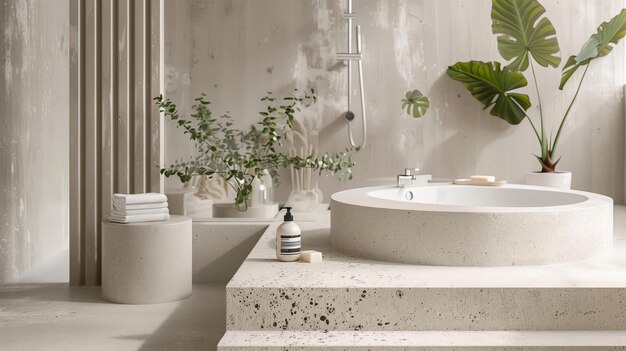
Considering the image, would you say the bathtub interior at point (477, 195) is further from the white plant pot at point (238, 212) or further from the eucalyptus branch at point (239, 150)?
the white plant pot at point (238, 212)

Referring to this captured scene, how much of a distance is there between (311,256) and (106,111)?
1.52 metres

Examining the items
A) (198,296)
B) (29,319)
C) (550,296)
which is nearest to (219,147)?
(198,296)

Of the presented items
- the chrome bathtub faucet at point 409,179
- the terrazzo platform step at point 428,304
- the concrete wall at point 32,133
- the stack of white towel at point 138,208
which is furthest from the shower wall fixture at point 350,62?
the terrazzo platform step at point 428,304

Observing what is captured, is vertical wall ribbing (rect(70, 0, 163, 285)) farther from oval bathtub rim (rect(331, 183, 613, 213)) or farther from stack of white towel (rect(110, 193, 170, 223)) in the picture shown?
oval bathtub rim (rect(331, 183, 613, 213))

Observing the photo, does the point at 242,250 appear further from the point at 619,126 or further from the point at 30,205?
the point at 619,126

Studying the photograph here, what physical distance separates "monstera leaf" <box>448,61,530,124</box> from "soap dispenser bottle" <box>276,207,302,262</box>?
84.3 inches

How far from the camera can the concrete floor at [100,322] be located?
2662 mm

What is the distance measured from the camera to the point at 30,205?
4215 mm

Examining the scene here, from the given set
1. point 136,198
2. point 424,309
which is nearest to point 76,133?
point 136,198

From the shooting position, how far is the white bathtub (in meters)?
2.56

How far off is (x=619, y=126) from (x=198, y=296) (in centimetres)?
275

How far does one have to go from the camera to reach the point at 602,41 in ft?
14.2

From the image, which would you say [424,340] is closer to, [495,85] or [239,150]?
[239,150]

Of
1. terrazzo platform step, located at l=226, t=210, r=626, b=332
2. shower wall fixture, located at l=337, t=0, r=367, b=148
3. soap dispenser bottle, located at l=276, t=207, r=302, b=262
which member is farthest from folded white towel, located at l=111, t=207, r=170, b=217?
shower wall fixture, located at l=337, t=0, r=367, b=148
